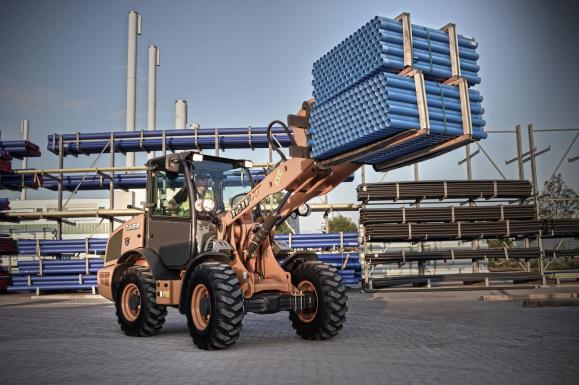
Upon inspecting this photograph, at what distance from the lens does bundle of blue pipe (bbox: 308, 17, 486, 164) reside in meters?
6.77

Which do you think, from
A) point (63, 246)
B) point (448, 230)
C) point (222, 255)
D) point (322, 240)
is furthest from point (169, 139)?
point (222, 255)

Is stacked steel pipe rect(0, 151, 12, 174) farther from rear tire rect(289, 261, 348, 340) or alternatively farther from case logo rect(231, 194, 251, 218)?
rear tire rect(289, 261, 348, 340)

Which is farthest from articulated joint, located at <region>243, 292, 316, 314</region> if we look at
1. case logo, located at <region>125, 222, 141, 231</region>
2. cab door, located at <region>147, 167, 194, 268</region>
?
case logo, located at <region>125, 222, 141, 231</region>

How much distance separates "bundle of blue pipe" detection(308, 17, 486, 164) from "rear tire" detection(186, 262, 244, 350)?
2.15m

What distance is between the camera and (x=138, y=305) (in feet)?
32.2

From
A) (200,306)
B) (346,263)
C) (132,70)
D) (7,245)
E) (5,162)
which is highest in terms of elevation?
(132,70)

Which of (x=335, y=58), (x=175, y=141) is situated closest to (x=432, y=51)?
(x=335, y=58)

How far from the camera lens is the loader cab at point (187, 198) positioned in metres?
9.31

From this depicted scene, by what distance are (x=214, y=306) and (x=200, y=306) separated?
656 millimetres

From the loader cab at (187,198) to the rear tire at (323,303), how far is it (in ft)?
5.67

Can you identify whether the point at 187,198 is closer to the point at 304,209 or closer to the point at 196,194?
the point at 196,194

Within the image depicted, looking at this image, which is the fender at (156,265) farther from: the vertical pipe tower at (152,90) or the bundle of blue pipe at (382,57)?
the vertical pipe tower at (152,90)

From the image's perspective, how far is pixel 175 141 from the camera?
79.2 ft

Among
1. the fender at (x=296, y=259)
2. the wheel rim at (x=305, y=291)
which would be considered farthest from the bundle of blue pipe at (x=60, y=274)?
the wheel rim at (x=305, y=291)
